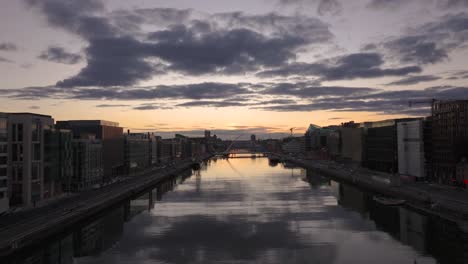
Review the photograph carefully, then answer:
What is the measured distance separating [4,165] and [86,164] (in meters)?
27.2

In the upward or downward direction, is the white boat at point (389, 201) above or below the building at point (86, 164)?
below

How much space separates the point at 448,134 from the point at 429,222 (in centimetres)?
3497

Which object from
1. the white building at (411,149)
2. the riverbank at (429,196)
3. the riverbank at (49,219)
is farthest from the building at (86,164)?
the white building at (411,149)

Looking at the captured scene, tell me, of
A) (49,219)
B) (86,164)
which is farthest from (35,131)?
(86,164)

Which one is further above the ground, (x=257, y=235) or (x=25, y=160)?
(x=25, y=160)

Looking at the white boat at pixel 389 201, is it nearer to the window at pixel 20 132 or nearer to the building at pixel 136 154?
the window at pixel 20 132

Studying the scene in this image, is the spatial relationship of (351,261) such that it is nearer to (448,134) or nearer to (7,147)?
(7,147)

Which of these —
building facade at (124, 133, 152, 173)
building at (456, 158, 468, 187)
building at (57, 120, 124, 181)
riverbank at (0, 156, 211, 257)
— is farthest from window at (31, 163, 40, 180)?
building facade at (124, 133, 152, 173)

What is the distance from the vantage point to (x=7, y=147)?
5444cm

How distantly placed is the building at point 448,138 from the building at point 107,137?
225ft

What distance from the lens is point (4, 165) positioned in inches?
2056

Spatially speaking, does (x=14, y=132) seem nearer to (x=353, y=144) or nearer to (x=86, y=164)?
(x=86, y=164)

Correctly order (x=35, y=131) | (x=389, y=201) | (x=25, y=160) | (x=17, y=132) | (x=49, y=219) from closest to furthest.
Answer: (x=49, y=219) → (x=17, y=132) → (x=25, y=160) → (x=35, y=131) → (x=389, y=201)

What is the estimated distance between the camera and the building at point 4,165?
166 feet
